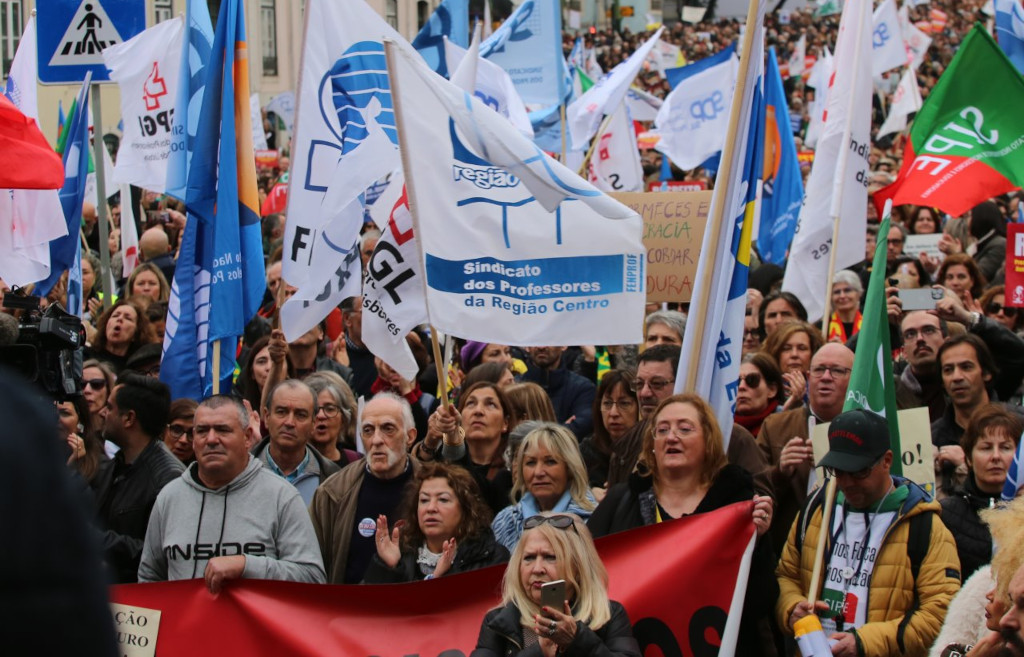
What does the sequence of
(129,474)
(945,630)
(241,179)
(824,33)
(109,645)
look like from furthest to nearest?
(824,33)
(241,179)
(129,474)
(945,630)
(109,645)

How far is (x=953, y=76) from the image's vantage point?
8.38 m

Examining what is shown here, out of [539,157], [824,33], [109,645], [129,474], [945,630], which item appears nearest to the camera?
[109,645]

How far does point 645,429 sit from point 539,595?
3.27 feet

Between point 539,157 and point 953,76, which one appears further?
point 953,76

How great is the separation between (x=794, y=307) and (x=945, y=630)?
4.64 m

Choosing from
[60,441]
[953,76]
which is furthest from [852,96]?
[60,441]

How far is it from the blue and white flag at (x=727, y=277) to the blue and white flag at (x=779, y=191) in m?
5.29

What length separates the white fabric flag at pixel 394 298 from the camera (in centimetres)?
623

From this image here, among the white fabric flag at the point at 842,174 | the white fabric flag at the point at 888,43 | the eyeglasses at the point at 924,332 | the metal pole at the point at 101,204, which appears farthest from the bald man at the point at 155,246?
the white fabric flag at the point at 888,43

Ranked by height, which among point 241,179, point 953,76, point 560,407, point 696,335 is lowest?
point 560,407

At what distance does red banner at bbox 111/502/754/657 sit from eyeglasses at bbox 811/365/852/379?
1307mm

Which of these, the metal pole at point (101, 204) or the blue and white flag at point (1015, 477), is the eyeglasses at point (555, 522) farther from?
the metal pole at point (101, 204)

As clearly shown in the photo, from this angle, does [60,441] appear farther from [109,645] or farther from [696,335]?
[696,335]

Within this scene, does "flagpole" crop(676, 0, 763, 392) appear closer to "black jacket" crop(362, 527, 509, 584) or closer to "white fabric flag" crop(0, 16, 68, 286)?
"black jacket" crop(362, 527, 509, 584)
